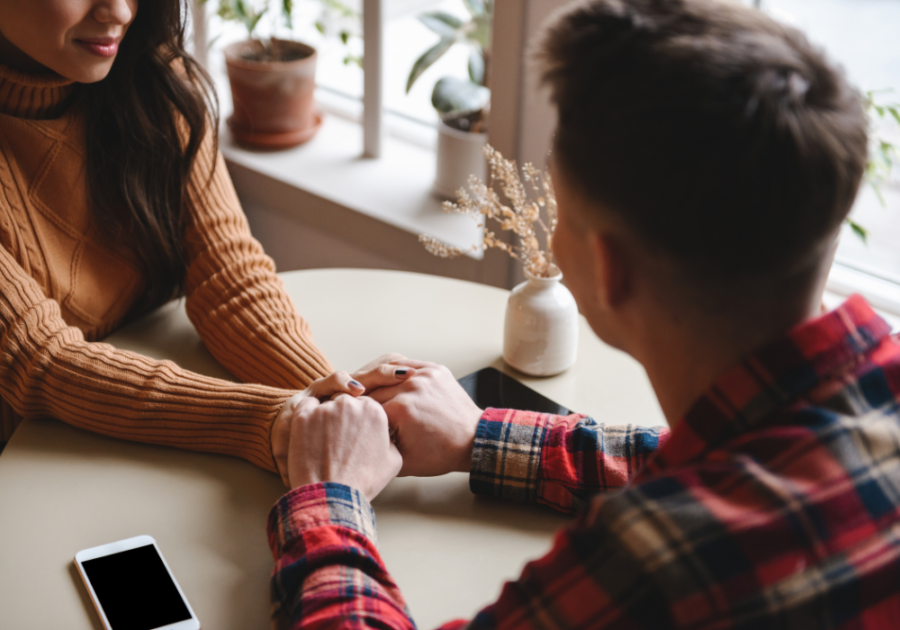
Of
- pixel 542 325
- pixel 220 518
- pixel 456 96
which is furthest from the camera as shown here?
pixel 456 96

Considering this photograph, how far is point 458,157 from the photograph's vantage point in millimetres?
1974

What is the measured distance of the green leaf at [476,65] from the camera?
78.9 inches

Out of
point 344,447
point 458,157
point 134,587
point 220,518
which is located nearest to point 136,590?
point 134,587

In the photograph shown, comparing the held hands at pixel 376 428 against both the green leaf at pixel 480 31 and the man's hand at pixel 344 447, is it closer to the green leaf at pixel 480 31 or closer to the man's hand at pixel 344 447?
the man's hand at pixel 344 447

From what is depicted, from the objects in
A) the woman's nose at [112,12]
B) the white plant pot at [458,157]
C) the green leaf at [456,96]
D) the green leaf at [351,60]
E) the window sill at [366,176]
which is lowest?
the window sill at [366,176]

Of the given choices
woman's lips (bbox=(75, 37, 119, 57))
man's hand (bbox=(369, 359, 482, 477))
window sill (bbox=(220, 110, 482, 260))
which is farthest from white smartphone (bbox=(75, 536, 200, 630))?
window sill (bbox=(220, 110, 482, 260))

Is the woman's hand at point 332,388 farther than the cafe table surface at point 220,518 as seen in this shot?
Yes

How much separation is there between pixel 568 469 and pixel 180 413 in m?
0.50

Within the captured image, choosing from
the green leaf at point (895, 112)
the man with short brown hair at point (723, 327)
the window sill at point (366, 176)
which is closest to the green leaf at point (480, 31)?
the window sill at point (366, 176)

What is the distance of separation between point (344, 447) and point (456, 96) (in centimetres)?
123

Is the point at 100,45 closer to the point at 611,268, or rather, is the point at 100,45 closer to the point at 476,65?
the point at 611,268

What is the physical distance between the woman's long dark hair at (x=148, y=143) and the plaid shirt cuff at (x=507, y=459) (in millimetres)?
654

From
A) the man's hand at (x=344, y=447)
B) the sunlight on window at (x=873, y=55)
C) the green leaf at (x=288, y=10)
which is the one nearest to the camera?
the man's hand at (x=344, y=447)

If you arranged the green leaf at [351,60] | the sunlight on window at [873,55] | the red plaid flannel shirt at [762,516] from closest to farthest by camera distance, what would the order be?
the red plaid flannel shirt at [762,516] → the sunlight on window at [873,55] → the green leaf at [351,60]
